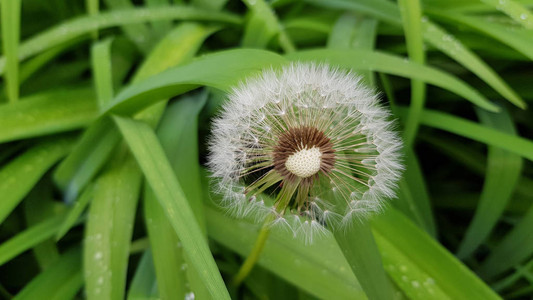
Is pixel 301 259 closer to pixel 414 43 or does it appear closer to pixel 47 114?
pixel 414 43

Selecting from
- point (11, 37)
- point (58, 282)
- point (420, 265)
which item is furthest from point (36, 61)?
point (420, 265)

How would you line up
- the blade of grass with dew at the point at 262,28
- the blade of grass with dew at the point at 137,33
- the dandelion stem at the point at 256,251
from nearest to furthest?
the dandelion stem at the point at 256,251, the blade of grass with dew at the point at 262,28, the blade of grass with dew at the point at 137,33

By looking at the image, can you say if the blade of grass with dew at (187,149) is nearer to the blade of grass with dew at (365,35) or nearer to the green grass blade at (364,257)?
the green grass blade at (364,257)

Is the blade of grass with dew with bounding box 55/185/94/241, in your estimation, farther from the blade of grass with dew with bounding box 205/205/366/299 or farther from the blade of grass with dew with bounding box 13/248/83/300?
the blade of grass with dew with bounding box 205/205/366/299

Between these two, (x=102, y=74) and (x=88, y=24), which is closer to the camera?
(x=102, y=74)

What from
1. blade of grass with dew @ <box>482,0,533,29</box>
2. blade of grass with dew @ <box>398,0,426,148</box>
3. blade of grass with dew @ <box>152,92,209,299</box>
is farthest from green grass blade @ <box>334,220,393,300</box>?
blade of grass with dew @ <box>482,0,533,29</box>

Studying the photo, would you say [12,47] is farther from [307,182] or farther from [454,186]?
[454,186]


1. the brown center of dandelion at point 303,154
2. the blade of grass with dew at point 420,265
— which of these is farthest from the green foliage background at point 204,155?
the brown center of dandelion at point 303,154
